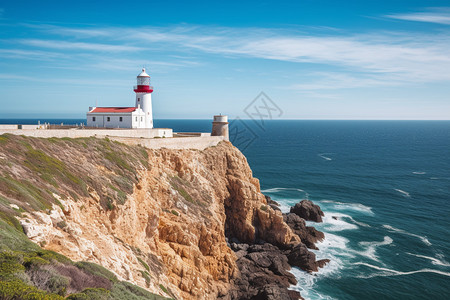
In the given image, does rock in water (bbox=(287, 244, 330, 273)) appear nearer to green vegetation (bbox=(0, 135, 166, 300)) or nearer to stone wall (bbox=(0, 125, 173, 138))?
green vegetation (bbox=(0, 135, 166, 300))

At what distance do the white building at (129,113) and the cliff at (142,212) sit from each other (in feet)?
37.4

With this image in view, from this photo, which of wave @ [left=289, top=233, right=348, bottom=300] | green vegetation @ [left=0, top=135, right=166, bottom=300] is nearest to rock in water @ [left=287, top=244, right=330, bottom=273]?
wave @ [left=289, top=233, right=348, bottom=300]

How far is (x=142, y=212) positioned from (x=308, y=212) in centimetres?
3242

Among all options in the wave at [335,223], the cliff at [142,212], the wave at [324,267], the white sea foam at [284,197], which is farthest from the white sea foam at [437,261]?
the white sea foam at [284,197]

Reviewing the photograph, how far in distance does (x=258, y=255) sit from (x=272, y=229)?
581 centimetres

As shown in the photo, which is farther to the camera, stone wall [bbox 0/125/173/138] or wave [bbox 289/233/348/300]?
wave [bbox 289/233/348/300]

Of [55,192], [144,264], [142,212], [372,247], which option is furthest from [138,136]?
[372,247]

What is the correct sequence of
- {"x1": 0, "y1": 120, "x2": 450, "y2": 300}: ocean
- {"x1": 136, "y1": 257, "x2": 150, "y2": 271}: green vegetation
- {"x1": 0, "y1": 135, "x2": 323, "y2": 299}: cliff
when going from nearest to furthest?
1. {"x1": 0, "y1": 135, "x2": 323, "y2": 299}: cliff
2. {"x1": 136, "y1": 257, "x2": 150, "y2": 271}: green vegetation
3. {"x1": 0, "y1": 120, "x2": 450, "y2": 300}: ocean

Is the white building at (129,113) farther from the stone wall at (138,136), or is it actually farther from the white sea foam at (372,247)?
the white sea foam at (372,247)

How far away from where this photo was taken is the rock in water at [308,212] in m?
52.2

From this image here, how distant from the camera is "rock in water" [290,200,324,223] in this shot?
52.2 meters

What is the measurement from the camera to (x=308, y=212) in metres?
52.5

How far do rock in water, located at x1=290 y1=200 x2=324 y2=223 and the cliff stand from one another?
1002 cm

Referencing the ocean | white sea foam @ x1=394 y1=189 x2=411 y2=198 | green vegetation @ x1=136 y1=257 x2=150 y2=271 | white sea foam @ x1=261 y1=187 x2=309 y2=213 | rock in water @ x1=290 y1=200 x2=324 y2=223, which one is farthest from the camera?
white sea foam @ x1=394 y1=189 x2=411 y2=198
